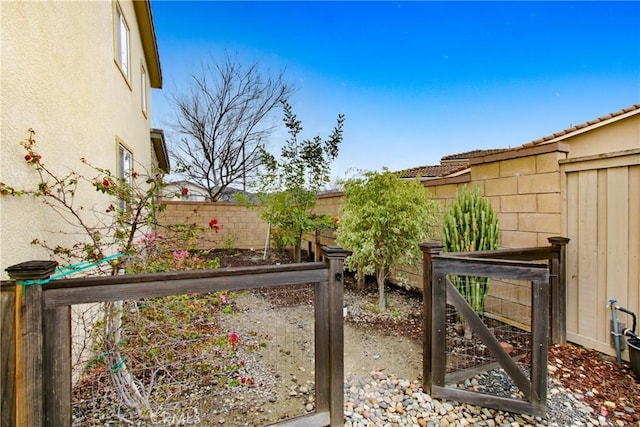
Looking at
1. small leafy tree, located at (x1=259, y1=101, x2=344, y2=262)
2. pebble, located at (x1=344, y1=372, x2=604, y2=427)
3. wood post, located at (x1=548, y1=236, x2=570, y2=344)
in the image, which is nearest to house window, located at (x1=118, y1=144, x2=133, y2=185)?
small leafy tree, located at (x1=259, y1=101, x2=344, y2=262)

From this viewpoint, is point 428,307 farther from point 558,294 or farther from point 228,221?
point 228,221

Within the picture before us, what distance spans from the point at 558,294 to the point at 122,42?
784 cm

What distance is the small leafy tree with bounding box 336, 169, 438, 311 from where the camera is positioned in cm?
455

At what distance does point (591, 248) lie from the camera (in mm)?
3355

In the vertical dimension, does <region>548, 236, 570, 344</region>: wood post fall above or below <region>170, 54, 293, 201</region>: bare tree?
below

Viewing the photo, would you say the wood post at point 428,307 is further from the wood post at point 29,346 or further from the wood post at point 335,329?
the wood post at point 29,346

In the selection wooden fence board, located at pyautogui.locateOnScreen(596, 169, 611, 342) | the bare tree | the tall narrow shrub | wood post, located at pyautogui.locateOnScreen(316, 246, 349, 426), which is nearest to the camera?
wood post, located at pyautogui.locateOnScreen(316, 246, 349, 426)

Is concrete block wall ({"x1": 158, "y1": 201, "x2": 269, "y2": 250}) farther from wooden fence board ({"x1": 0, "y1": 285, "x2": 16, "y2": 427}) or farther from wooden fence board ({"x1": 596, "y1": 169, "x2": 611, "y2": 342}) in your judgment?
wooden fence board ({"x1": 0, "y1": 285, "x2": 16, "y2": 427})

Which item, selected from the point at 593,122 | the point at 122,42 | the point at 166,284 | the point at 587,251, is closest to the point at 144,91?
the point at 122,42

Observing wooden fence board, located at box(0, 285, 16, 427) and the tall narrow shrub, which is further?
the tall narrow shrub

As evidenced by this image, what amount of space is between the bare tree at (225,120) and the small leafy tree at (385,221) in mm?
11337

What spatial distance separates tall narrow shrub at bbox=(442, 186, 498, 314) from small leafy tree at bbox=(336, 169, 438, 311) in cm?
71

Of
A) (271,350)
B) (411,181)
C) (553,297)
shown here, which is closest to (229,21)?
(411,181)

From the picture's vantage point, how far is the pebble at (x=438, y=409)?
2.38 meters
